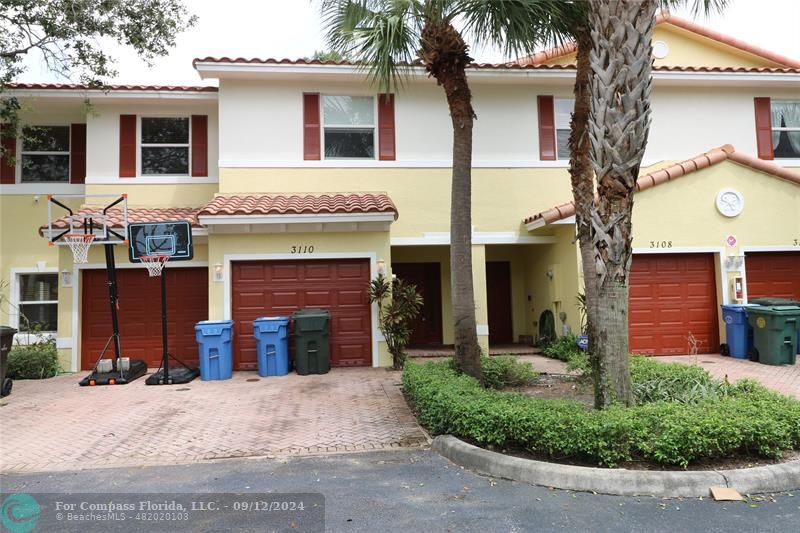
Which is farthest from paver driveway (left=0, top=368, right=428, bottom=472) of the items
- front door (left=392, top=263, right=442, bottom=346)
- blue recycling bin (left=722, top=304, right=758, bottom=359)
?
blue recycling bin (left=722, top=304, right=758, bottom=359)

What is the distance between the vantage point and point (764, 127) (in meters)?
13.3

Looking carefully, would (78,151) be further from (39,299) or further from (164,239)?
(164,239)

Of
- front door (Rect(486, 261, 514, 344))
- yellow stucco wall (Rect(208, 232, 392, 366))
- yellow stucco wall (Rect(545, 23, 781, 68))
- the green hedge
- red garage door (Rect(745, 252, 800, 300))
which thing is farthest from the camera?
yellow stucco wall (Rect(545, 23, 781, 68))

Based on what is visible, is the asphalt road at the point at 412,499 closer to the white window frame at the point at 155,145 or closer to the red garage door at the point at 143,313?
Answer: the red garage door at the point at 143,313

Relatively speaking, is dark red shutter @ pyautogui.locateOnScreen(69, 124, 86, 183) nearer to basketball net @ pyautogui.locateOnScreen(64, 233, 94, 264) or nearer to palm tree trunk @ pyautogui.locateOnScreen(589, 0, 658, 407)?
basketball net @ pyautogui.locateOnScreen(64, 233, 94, 264)

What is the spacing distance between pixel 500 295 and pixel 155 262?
922cm

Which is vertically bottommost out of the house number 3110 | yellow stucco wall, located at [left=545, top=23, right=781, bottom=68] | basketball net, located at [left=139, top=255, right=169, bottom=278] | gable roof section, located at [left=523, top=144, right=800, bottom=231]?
basketball net, located at [left=139, top=255, right=169, bottom=278]

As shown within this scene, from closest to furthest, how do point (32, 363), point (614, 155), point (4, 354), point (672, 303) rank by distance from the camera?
point (614, 155) < point (4, 354) < point (32, 363) < point (672, 303)

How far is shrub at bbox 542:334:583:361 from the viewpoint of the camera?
11211mm

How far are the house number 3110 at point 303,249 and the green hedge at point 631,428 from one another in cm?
602

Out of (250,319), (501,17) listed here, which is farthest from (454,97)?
(250,319)

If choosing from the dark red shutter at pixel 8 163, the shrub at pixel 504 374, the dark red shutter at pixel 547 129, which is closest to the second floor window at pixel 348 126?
the dark red shutter at pixel 547 129

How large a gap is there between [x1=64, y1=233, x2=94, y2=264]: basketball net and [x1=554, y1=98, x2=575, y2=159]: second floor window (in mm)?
10534

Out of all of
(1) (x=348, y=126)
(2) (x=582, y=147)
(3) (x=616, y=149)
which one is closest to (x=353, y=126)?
(1) (x=348, y=126)
